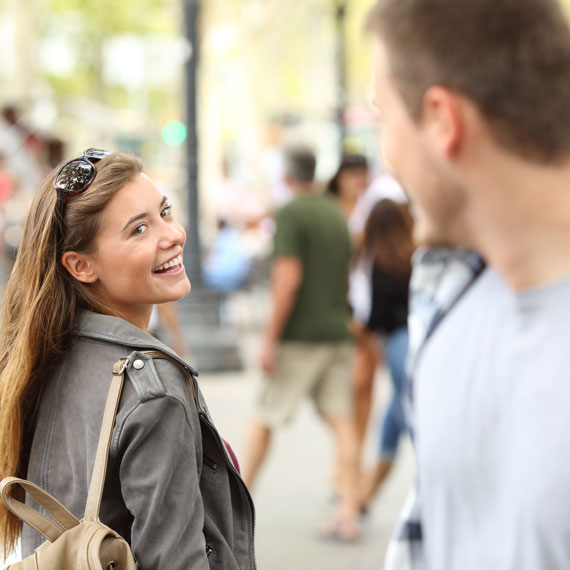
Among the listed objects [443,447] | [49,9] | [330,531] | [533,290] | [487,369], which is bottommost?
[330,531]

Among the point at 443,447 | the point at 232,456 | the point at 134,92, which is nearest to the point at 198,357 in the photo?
the point at 232,456

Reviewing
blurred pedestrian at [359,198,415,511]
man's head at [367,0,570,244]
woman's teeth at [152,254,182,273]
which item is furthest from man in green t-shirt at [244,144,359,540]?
man's head at [367,0,570,244]

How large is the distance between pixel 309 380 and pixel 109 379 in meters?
3.75

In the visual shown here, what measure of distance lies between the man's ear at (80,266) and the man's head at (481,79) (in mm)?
970

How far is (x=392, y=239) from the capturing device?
595 centimetres

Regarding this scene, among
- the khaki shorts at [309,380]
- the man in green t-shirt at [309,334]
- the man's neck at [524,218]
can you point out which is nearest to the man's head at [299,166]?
the man in green t-shirt at [309,334]

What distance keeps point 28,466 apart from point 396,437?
3.82 m

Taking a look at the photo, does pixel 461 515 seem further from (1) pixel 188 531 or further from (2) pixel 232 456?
(2) pixel 232 456

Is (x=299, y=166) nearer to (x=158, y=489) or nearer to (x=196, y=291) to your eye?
(x=158, y=489)

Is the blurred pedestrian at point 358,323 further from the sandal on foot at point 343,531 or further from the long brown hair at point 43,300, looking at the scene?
the long brown hair at point 43,300

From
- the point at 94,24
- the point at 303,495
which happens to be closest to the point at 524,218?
the point at 303,495

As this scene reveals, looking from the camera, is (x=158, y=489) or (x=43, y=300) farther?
(x=43, y=300)

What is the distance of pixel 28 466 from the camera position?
89.0 inches

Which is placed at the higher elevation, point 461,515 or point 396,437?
point 461,515
